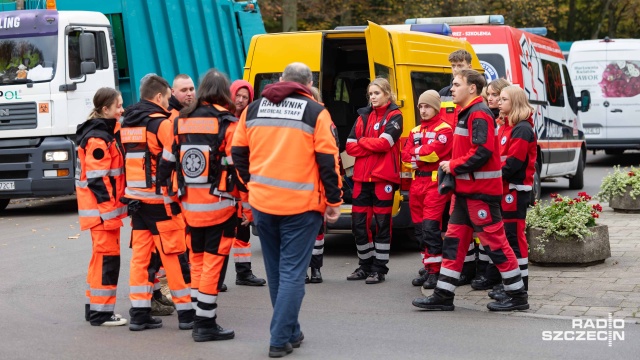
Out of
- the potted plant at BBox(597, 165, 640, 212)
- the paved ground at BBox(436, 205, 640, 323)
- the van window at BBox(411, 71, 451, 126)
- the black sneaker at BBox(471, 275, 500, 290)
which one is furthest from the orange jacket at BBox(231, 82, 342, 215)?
the potted plant at BBox(597, 165, 640, 212)

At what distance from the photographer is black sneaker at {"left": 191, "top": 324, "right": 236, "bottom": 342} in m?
7.00

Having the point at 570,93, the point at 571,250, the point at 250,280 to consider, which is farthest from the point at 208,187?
the point at 570,93

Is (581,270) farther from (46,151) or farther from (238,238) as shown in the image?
(46,151)

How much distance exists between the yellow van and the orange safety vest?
3.07 m

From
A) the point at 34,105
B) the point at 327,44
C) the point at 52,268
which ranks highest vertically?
the point at 327,44

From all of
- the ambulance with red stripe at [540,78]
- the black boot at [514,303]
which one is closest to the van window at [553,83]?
the ambulance with red stripe at [540,78]

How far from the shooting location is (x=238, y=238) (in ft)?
31.0

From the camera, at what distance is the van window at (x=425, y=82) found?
10.6 metres

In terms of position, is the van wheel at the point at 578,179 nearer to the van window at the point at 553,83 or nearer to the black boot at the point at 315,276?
the van window at the point at 553,83

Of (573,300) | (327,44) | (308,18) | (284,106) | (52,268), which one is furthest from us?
(308,18)

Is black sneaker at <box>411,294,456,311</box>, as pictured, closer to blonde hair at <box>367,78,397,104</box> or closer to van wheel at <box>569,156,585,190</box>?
blonde hair at <box>367,78,397,104</box>

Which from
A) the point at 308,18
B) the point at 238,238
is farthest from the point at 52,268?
the point at 308,18

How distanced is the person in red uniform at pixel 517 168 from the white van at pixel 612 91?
16230 mm

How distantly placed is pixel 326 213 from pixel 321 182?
213 millimetres
